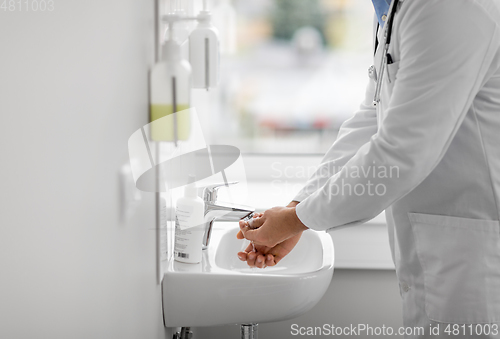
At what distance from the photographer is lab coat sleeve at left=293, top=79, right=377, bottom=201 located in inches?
46.8

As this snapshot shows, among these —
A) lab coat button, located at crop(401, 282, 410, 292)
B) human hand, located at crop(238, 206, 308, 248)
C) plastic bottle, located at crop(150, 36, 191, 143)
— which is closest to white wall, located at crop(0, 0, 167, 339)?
plastic bottle, located at crop(150, 36, 191, 143)

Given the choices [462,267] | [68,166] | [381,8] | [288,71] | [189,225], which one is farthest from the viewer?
[288,71]

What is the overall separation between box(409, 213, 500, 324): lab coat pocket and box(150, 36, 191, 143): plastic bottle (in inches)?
19.6

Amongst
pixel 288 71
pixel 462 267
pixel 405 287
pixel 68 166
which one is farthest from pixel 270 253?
pixel 288 71

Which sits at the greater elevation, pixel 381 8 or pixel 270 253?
pixel 381 8

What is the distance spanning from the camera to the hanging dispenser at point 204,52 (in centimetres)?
101

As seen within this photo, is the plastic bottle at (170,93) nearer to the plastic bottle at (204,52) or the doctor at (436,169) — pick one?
the plastic bottle at (204,52)

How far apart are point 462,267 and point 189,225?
22.8 inches

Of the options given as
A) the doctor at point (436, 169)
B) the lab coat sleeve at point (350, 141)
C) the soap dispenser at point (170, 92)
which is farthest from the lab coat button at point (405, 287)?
the soap dispenser at point (170, 92)

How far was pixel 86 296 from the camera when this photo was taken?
578 millimetres

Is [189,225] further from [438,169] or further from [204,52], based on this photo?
[438,169]

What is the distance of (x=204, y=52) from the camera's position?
104 centimetres

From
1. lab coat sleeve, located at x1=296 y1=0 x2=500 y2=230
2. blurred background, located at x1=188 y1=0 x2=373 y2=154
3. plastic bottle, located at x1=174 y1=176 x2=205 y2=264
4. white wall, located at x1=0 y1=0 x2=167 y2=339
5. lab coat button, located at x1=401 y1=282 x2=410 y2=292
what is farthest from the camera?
blurred background, located at x1=188 y1=0 x2=373 y2=154

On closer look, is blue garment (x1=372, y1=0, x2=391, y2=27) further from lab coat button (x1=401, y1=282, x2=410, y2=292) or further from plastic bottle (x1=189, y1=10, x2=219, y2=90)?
lab coat button (x1=401, y1=282, x2=410, y2=292)
